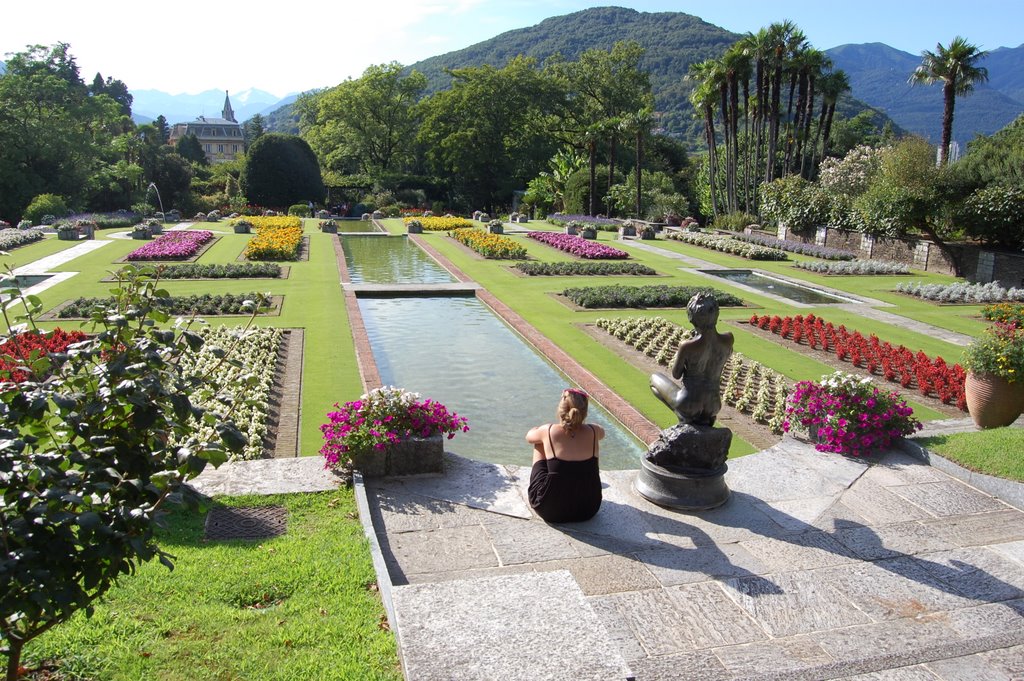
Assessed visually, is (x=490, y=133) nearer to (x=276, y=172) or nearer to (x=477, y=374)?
(x=276, y=172)

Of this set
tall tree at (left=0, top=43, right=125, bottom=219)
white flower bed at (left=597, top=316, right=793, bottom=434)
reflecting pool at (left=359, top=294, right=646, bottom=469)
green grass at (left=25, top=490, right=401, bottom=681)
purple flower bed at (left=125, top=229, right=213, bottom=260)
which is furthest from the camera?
tall tree at (left=0, top=43, right=125, bottom=219)

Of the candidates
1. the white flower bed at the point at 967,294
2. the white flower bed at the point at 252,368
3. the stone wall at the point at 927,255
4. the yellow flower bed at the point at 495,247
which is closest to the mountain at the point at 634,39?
the stone wall at the point at 927,255

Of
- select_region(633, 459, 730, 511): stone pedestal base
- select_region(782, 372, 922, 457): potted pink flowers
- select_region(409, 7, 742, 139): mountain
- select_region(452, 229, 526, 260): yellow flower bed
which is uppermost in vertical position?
select_region(409, 7, 742, 139): mountain

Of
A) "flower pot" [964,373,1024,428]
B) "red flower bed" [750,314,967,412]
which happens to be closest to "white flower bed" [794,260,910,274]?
"red flower bed" [750,314,967,412]

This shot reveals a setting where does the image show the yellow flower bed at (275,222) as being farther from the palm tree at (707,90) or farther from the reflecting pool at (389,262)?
the palm tree at (707,90)

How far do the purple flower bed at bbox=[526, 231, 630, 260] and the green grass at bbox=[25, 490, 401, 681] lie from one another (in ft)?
78.7

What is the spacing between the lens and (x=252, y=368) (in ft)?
38.8

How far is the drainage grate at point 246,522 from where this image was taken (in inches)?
263

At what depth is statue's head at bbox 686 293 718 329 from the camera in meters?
7.13

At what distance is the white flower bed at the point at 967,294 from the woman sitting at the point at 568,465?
1888 centimetres

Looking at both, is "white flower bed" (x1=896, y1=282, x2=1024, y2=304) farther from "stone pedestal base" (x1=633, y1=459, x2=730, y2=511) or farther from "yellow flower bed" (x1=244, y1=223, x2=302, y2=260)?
"yellow flower bed" (x1=244, y1=223, x2=302, y2=260)

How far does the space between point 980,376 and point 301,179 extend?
160ft

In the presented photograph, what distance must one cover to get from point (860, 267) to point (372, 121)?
47062 mm

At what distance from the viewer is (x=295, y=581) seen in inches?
226
